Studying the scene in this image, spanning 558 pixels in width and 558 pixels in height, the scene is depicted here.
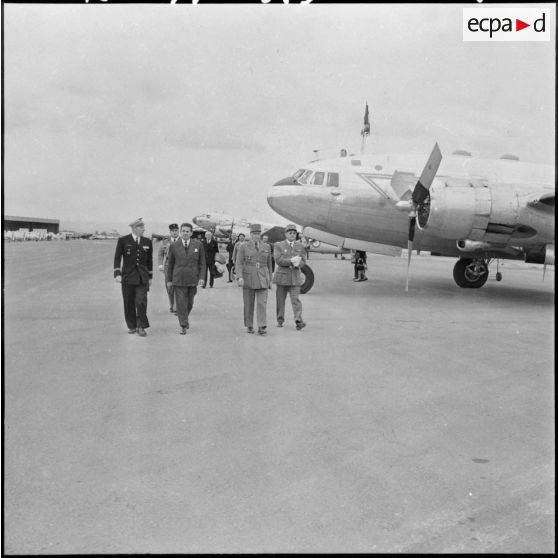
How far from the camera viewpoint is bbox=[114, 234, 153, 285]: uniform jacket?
9391 mm

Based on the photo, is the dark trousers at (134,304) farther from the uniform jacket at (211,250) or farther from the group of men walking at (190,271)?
the uniform jacket at (211,250)

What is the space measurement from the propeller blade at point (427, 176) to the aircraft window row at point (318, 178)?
2476 millimetres

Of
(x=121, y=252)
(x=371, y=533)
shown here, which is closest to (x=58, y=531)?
(x=371, y=533)

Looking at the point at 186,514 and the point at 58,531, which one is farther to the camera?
the point at 186,514

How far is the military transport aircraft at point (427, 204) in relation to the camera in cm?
1395

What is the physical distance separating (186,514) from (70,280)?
17.6 metres

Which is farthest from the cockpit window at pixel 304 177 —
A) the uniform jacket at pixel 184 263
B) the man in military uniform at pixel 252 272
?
the uniform jacket at pixel 184 263

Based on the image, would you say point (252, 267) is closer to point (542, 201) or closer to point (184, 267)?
point (184, 267)

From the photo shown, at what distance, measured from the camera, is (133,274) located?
940cm

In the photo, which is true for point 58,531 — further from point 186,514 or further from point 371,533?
point 371,533

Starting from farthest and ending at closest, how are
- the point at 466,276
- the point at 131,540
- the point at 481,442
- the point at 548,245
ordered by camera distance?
1. the point at 466,276
2. the point at 548,245
3. the point at 481,442
4. the point at 131,540

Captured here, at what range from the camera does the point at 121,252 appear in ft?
31.1

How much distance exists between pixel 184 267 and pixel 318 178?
7.56 meters

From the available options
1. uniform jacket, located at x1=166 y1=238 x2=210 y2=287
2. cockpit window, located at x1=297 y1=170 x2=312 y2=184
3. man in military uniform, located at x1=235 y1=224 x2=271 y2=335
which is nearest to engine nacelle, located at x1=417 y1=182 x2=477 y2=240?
cockpit window, located at x1=297 y1=170 x2=312 y2=184
